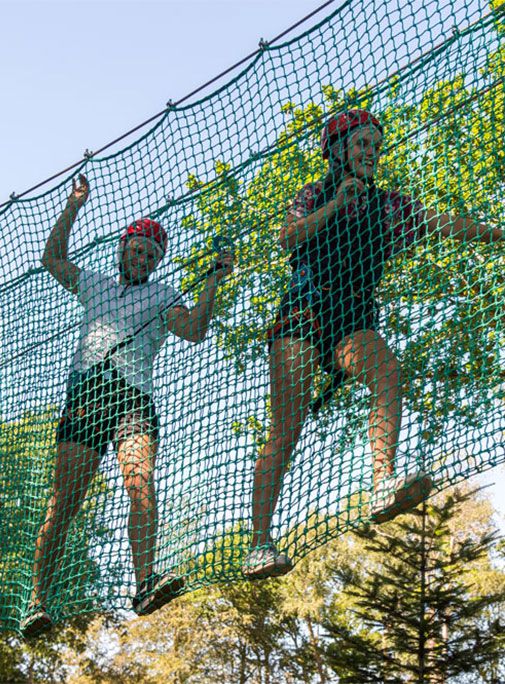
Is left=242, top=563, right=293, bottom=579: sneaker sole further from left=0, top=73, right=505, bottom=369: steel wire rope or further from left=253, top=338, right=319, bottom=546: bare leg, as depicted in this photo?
left=0, top=73, right=505, bottom=369: steel wire rope

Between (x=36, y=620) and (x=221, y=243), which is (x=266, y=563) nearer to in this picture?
(x=36, y=620)

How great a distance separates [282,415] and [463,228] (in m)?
0.80

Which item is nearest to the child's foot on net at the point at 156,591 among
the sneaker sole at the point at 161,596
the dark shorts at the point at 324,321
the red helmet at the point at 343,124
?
the sneaker sole at the point at 161,596

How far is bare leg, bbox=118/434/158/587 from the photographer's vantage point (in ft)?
9.48

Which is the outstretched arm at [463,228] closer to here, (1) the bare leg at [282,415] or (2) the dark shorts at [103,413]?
(1) the bare leg at [282,415]

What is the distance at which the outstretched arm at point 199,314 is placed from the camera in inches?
122

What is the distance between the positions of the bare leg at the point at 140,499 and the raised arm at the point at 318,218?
0.84 metres

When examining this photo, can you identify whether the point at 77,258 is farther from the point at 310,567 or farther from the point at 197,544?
the point at 310,567

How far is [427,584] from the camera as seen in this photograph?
461 inches

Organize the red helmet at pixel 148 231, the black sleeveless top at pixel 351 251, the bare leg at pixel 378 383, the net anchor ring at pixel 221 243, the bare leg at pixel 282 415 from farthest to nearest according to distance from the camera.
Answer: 1. the red helmet at pixel 148 231
2. the net anchor ring at pixel 221 243
3. the black sleeveless top at pixel 351 251
4. the bare leg at pixel 282 415
5. the bare leg at pixel 378 383

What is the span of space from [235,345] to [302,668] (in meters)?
19.5

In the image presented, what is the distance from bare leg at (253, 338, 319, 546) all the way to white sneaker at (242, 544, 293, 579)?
82 mm

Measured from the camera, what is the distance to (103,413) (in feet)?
10.3

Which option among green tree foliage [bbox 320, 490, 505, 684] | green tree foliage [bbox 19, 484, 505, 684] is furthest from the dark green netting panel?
green tree foliage [bbox 320, 490, 505, 684]
